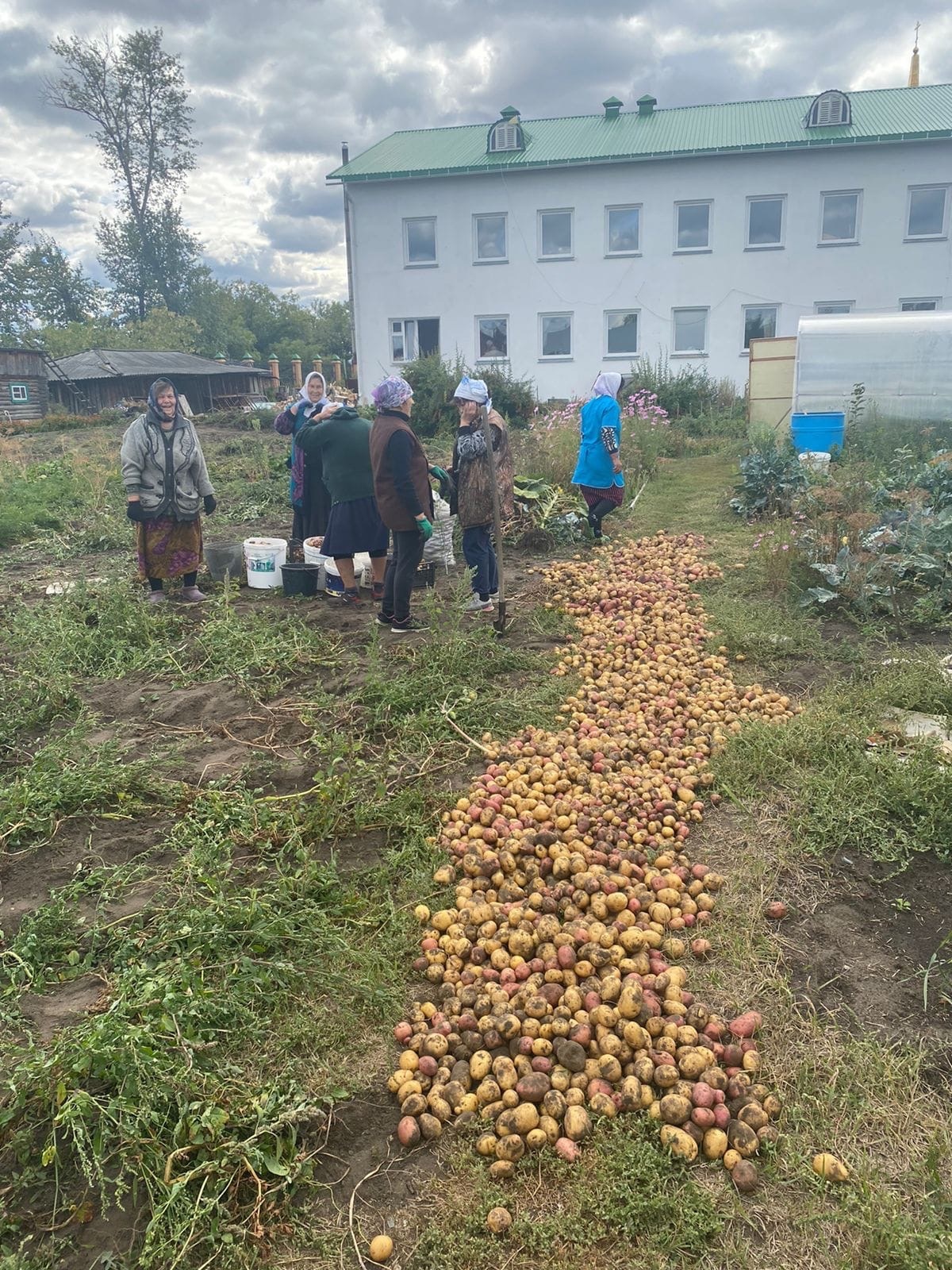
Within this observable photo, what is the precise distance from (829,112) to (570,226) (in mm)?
8098

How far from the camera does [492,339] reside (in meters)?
26.7

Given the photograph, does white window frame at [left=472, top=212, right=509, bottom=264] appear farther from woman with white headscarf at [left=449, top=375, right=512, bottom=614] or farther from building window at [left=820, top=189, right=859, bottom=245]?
woman with white headscarf at [left=449, top=375, right=512, bottom=614]

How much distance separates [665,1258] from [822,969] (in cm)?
121

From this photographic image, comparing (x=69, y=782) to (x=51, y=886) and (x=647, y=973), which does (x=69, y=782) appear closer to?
(x=51, y=886)

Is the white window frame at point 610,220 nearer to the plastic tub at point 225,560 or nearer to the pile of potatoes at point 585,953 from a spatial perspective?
the plastic tub at point 225,560

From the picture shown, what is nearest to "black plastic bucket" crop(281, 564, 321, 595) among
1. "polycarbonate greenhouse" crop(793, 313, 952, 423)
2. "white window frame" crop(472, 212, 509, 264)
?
"polycarbonate greenhouse" crop(793, 313, 952, 423)

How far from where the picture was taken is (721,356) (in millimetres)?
25422

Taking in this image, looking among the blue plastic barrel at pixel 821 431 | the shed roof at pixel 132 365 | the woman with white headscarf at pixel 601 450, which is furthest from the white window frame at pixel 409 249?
the woman with white headscarf at pixel 601 450

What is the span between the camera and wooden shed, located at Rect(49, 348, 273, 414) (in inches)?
1286

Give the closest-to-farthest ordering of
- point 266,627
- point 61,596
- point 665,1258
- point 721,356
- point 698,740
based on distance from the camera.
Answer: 1. point 665,1258
2. point 698,740
3. point 266,627
4. point 61,596
5. point 721,356

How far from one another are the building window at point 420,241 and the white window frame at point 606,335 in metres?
5.69

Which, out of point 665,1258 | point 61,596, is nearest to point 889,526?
point 665,1258

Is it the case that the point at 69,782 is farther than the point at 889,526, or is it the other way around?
the point at 889,526

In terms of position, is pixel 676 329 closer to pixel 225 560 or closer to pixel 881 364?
Answer: pixel 881 364
